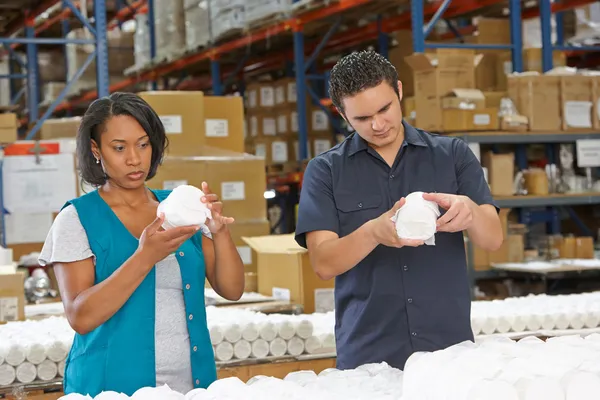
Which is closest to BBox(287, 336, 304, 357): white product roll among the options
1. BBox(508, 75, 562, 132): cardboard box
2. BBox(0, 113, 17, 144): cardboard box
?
BBox(0, 113, 17, 144): cardboard box

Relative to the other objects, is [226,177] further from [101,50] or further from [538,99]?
[538,99]

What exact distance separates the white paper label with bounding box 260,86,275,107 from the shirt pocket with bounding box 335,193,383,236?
8.11 meters

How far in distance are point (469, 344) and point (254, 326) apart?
176 centimetres

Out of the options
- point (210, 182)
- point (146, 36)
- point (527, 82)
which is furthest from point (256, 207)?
point (146, 36)

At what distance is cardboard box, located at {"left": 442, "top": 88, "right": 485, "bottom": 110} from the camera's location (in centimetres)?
687

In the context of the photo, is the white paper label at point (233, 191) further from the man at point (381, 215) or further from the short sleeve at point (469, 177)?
the short sleeve at point (469, 177)

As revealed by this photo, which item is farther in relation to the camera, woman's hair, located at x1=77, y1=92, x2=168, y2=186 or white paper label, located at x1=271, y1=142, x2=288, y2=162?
white paper label, located at x1=271, y1=142, x2=288, y2=162

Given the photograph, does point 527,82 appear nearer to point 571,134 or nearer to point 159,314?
point 571,134

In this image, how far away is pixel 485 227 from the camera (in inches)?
100

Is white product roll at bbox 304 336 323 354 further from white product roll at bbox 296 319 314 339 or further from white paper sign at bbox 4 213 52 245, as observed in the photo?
white paper sign at bbox 4 213 52 245

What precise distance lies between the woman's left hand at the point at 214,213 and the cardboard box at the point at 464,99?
4.64 metres

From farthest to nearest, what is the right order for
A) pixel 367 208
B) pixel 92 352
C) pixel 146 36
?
pixel 146 36
pixel 367 208
pixel 92 352

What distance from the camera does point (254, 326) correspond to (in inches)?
150

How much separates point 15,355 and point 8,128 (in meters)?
3.12
